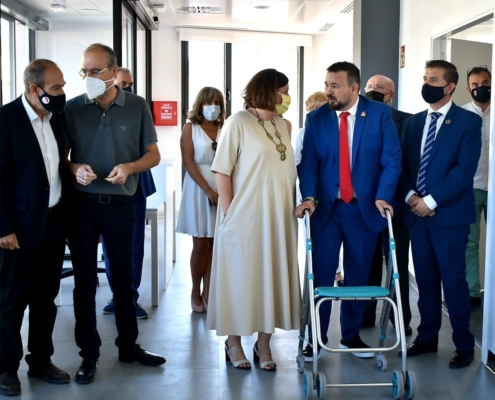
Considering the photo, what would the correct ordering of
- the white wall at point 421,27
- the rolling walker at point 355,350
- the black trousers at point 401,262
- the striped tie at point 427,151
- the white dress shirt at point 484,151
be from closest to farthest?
the rolling walker at point 355,350 → the striped tie at point 427,151 → the black trousers at point 401,262 → the white dress shirt at point 484,151 → the white wall at point 421,27

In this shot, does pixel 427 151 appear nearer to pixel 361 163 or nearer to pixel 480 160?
pixel 361 163

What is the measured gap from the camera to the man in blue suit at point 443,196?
3.67m

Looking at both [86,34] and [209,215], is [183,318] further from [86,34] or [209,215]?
[86,34]

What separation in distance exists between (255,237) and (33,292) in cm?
121

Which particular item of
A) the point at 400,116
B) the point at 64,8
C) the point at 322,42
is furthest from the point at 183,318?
the point at 322,42

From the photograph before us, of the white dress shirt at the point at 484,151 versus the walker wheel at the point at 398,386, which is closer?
the walker wheel at the point at 398,386

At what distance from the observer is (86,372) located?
3.45 m

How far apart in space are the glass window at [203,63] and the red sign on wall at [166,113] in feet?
2.43

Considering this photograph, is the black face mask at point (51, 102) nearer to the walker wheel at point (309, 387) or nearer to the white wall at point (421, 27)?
the walker wheel at point (309, 387)

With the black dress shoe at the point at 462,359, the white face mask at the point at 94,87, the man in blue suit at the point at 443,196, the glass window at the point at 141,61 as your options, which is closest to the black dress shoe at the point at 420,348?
the man in blue suit at the point at 443,196

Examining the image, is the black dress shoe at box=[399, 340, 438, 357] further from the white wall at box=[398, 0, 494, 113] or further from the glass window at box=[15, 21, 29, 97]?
the glass window at box=[15, 21, 29, 97]

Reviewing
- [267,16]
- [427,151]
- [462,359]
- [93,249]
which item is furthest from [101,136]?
[267,16]

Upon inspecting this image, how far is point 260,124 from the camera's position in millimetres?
3518

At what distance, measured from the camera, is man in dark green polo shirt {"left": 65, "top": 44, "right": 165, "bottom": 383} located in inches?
134
